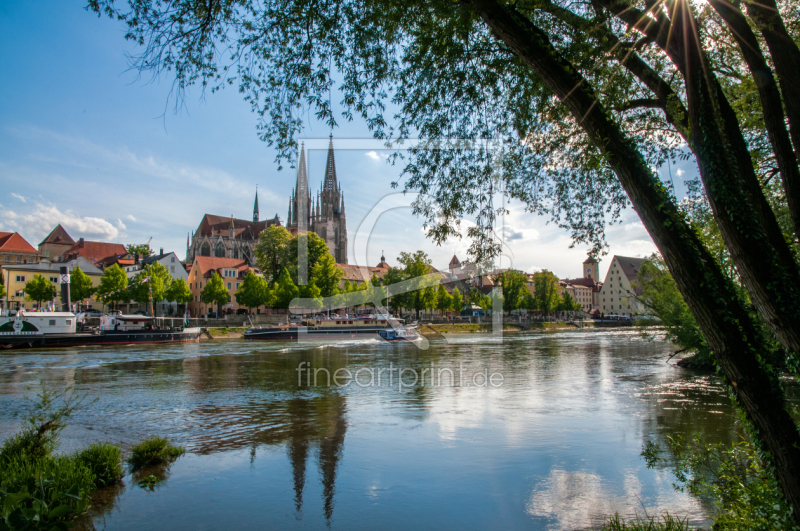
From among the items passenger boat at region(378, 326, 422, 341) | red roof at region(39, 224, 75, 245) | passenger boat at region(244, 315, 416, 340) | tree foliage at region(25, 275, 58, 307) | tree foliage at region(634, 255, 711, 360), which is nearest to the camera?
tree foliage at region(634, 255, 711, 360)

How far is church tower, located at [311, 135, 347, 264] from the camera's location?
122 meters

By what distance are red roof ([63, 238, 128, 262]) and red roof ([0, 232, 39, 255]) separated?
7572 mm

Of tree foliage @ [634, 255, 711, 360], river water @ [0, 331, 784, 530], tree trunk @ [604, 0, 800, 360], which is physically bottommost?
river water @ [0, 331, 784, 530]

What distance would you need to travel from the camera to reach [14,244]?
285 feet

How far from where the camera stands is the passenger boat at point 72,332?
43.0m

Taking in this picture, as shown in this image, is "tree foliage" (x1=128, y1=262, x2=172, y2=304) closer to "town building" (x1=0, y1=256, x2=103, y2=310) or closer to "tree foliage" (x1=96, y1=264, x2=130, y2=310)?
"tree foliage" (x1=96, y1=264, x2=130, y2=310)

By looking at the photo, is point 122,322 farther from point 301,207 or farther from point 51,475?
point 301,207

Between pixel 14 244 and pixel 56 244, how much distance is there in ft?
40.8

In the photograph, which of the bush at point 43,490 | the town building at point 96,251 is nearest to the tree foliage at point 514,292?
the town building at point 96,251

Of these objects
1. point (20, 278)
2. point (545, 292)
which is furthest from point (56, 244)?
point (545, 292)

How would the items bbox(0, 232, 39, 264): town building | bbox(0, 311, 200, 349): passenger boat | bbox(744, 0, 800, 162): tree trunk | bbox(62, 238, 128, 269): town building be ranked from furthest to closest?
1. bbox(62, 238, 128, 269): town building
2. bbox(0, 232, 39, 264): town building
3. bbox(0, 311, 200, 349): passenger boat
4. bbox(744, 0, 800, 162): tree trunk

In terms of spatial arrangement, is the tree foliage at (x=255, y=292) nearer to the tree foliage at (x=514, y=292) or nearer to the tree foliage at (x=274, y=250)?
the tree foliage at (x=274, y=250)

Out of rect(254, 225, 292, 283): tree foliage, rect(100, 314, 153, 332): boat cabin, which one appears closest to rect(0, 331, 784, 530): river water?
rect(100, 314, 153, 332): boat cabin

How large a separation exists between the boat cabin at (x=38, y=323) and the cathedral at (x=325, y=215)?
73.2m
